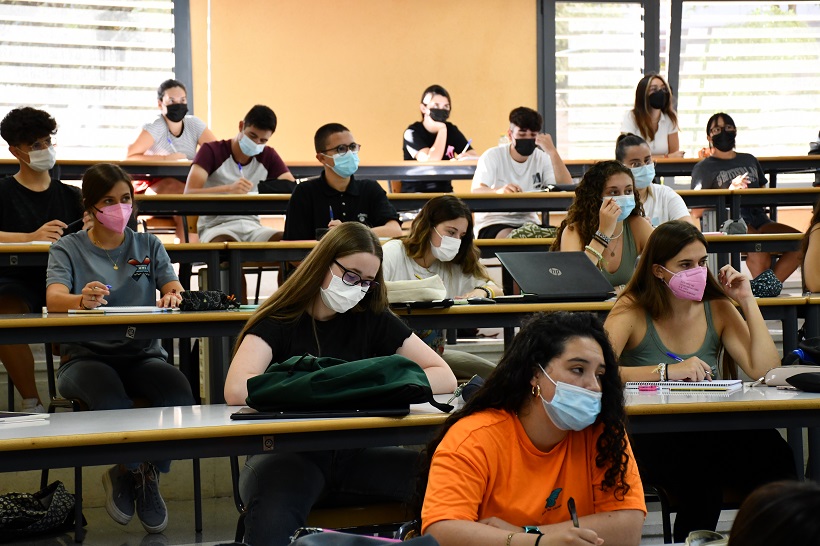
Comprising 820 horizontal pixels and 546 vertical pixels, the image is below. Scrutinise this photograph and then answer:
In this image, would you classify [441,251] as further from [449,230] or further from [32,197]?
[32,197]

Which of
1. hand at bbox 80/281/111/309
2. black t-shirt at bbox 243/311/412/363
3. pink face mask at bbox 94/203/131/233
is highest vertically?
pink face mask at bbox 94/203/131/233

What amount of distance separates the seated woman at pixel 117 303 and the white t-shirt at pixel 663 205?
241 centimetres

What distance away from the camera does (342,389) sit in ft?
7.54

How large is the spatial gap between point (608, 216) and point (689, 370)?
1.60 m

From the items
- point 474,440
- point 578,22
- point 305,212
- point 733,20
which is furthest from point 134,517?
point 733,20

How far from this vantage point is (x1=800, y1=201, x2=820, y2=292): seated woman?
12.6 feet

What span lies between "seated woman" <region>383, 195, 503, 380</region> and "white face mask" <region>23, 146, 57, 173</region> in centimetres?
147

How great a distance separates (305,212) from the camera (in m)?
4.86

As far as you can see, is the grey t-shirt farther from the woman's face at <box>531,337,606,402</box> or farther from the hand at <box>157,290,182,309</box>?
the woman's face at <box>531,337,606,402</box>

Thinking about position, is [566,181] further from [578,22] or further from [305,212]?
[578,22]

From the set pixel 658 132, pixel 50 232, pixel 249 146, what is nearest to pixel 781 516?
pixel 50 232

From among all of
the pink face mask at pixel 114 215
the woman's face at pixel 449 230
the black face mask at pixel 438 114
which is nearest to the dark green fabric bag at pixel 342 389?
the pink face mask at pixel 114 215

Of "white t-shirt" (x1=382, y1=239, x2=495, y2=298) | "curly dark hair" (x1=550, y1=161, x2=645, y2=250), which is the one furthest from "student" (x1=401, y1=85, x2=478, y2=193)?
"white t-shirt" (x1=382, y1=239, x2=495, y2=298)

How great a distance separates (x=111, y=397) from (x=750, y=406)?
190cm
